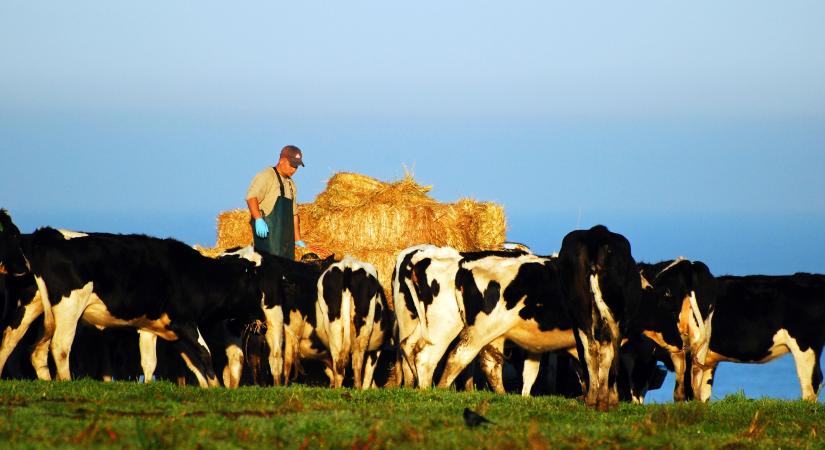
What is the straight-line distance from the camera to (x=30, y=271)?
56.9 feet

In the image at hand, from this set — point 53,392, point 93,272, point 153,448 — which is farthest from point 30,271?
point 153,448

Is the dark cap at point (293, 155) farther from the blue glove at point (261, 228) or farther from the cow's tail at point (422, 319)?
the cow's tail at point (422, 319)

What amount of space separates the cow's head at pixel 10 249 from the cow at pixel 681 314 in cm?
871

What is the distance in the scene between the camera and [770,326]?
768 inches

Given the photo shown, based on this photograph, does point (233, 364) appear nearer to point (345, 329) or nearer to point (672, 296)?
point (345, 329)

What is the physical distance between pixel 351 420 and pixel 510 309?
271 inches

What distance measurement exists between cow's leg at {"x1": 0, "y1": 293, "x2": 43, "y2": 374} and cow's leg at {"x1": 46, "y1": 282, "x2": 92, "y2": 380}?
2.69 ft

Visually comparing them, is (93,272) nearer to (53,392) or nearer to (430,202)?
(53,392)

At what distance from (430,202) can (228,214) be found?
4.15m

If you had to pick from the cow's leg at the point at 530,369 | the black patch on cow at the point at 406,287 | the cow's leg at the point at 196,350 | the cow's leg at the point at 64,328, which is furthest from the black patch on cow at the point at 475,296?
the cow's leg at the point at 64,328

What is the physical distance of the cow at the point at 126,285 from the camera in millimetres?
17031

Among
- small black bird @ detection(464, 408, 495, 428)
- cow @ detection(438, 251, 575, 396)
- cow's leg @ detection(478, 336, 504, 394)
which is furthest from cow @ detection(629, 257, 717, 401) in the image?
small black bird @ detection(464, 408, 495, 428)

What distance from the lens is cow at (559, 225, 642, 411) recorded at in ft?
50.3

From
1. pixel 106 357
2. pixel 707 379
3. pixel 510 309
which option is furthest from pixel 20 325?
pixel 707 379
